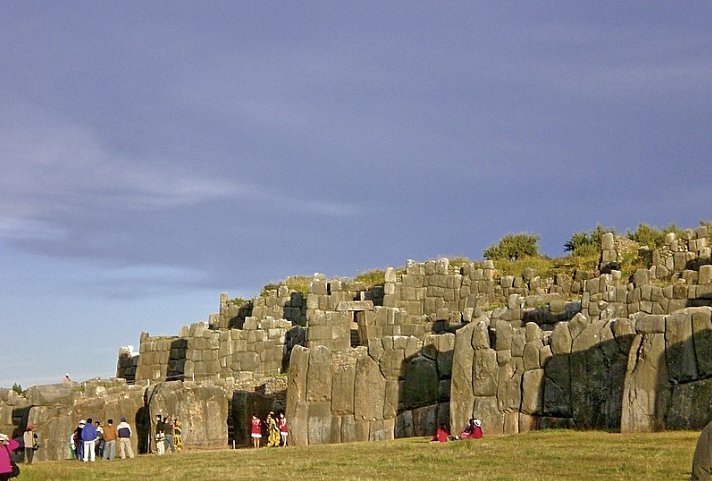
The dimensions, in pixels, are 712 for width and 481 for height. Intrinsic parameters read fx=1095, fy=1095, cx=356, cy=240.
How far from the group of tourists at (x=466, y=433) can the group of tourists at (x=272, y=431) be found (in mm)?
6128

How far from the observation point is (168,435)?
3281 centimetres

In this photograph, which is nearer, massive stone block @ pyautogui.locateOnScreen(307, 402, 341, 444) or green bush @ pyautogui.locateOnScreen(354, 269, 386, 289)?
massive stone block @ pyautogui.locateOnScreen(307, 402, 341, 444)

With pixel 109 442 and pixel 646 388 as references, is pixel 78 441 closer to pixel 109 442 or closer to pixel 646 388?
pixel 109 442

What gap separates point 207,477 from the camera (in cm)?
2150

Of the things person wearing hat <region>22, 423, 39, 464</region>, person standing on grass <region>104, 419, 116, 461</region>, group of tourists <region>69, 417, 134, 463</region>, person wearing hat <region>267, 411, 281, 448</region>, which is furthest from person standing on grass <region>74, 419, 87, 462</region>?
person wearing hat <region>267, 411, 281, 448</region>

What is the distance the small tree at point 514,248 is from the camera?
5928 centimetres

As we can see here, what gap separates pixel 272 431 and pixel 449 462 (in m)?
12.3

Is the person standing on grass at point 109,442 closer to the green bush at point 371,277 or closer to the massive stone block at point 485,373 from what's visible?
the massive stone block at point 485,373

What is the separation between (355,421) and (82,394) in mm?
12125

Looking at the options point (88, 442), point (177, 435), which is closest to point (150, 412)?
point (177, 435)

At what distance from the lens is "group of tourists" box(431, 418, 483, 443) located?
27403mm

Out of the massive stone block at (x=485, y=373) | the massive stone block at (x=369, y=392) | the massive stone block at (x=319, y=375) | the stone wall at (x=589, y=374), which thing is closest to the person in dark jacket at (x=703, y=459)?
the stone wall at (x=589, y=374)

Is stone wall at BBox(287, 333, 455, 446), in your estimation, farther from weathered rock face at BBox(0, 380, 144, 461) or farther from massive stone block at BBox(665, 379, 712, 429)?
massive stone block at BBox(665, 379, 712, 429)

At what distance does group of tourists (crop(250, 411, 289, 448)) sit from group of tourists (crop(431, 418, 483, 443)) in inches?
241
